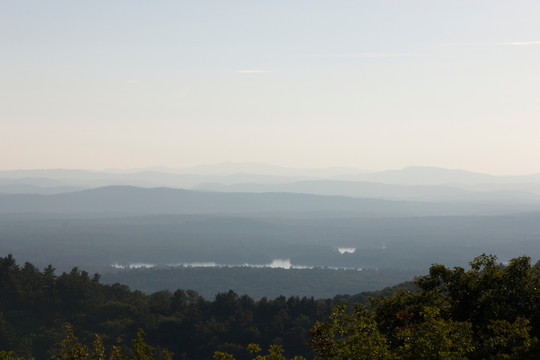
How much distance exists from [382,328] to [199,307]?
202 feet

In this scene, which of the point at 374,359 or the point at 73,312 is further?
the point at 73,312

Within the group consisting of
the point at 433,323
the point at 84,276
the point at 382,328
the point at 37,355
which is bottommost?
the point at 37,355

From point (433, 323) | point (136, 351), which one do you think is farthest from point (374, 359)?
point (136, 351)

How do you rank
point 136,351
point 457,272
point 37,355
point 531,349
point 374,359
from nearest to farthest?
1. point 374,359
2. point 531,349
3. point 136,351
4. point 457,272
5. point 37,355

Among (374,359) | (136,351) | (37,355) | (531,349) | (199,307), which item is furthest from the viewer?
(199,307)

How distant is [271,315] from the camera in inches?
3305

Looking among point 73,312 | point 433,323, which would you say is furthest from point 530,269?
point 73,312

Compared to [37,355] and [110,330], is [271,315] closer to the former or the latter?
[110,330]

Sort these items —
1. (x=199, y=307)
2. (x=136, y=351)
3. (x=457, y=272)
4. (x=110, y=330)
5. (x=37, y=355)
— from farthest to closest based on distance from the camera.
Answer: (x=199, y=307), (x=110, y=330), (x=37, y=355), (x=457, y=272), (x=136, y=351)

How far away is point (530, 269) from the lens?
88.7 ft

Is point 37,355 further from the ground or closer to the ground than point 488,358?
closer to the ground

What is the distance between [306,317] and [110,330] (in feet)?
88.0

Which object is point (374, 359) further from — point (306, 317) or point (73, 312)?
point (73, 312)

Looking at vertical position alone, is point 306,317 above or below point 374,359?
below
